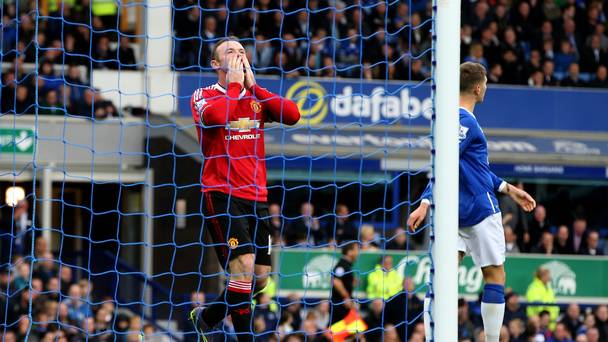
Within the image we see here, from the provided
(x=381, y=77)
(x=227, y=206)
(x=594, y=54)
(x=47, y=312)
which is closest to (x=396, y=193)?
(x=381, y=77)

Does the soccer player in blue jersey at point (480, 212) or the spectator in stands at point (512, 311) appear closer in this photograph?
the soccer player in blue jersey at point (480, 212)

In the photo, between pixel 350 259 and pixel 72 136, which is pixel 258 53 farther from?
Answer: pixel 350 259

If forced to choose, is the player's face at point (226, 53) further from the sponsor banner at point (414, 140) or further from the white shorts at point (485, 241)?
the sponsor banner at point (414, 140)

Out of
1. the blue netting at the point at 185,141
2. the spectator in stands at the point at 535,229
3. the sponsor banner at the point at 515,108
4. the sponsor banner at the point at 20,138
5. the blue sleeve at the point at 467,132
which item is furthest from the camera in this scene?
the sponsor banner at the point at 515,108

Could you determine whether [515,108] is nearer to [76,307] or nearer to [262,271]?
[76,307]

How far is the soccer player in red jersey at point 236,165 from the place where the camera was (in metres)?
6.81

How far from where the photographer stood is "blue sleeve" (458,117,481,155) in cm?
670

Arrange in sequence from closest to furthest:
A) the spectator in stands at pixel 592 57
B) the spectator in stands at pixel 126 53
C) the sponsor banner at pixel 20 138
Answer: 1. the sponsor banner at pixel 20 138
2. the spectator in stands at pixel 126 53
3. the spectator in stands at pixel 592 57

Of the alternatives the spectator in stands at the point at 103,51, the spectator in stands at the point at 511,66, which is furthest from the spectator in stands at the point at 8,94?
the spectator in stands at the point at 511,66

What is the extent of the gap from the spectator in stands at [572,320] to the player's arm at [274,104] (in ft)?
29.5

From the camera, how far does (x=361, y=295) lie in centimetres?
1466

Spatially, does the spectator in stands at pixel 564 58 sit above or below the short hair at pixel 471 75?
above

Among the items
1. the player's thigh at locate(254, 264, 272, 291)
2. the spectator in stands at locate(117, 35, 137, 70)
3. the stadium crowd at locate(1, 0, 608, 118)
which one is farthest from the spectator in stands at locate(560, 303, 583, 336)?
the player's thigh at locate(254, 264, 272, 291)

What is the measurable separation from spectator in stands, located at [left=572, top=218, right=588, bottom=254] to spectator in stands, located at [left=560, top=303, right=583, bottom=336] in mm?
1612
